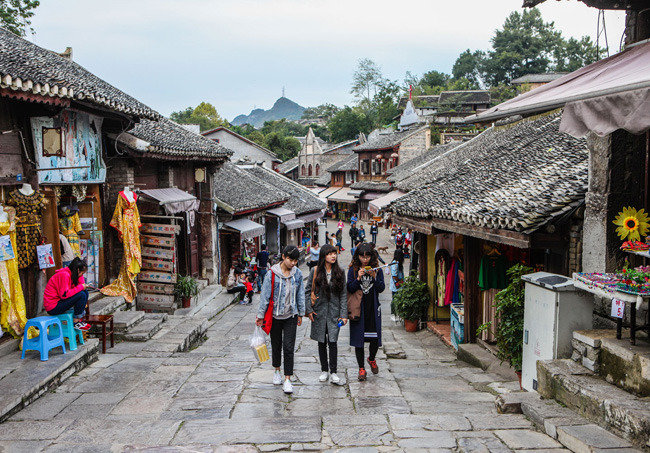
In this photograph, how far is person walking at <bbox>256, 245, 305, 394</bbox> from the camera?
6125 mm

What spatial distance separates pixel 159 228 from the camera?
37.8 ft

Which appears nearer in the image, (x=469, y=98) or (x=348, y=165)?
(x=348, y=165)

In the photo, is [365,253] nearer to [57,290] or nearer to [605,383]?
[605,383]

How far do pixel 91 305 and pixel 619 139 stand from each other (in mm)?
9068

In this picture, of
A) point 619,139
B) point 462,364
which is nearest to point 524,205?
point 619,139

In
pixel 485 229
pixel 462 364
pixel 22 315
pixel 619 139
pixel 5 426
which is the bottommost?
pixel 462 364

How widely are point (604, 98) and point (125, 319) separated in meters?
8.37

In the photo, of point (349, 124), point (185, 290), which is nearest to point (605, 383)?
point (185, 290)

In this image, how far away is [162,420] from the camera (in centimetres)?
541

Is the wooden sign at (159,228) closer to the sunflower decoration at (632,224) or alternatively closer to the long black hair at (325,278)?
the long black hair at (325,278)

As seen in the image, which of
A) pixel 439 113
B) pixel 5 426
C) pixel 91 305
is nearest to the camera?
pixel 5 426

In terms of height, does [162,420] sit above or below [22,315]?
below

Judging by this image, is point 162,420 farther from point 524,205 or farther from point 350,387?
point 524,205

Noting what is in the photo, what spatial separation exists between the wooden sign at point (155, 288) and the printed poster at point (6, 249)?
15.3 ft
